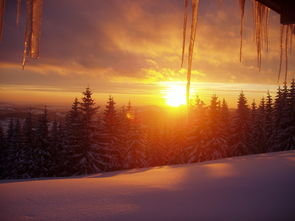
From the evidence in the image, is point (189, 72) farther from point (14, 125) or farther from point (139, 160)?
point (14, 125)

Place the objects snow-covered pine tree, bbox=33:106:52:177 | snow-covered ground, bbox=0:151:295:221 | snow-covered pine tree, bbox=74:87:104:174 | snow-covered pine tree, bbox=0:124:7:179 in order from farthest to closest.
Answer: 1. snow-covered pine tree, bbox=0:124:7:179
2. snow-covered pine tree, bbox=33:106:52:177
3. snow-covered pine tree, bbox=74:87:104:174
4. snow-covered ground, bbox=0:151:295:221

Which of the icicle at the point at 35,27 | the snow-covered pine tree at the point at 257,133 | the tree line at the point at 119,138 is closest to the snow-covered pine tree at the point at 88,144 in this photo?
the tree line at the point at 119,138

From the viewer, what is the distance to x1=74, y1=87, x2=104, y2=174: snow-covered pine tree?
19.8 m

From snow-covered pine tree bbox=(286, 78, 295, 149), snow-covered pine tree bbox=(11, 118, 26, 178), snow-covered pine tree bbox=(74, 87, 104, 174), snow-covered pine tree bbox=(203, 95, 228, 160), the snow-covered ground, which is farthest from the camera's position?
snow-covered pine tree bbox=(11, 118, 26, 178)

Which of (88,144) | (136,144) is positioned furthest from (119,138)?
(88,144)

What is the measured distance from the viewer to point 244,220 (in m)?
1.99

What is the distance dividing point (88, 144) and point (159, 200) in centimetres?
1945

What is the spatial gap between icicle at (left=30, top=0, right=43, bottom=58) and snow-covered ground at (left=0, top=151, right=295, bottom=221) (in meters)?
1.74

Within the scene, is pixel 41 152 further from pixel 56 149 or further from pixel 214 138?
pixel 214 138

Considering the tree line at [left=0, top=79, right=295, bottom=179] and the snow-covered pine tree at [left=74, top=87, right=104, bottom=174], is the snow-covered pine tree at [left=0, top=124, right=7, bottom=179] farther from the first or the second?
the snow-covered pine tree at [left=74, top=87, right=104, bottom=174]

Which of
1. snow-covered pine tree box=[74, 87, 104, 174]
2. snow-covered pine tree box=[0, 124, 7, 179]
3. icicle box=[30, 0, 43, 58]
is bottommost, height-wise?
snow-covered pine tree box=[0, 124, 7, 179]

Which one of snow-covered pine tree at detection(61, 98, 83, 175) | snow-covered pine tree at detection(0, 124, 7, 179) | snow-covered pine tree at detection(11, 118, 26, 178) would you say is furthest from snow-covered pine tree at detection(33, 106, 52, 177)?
snow-covered pine tree at detection(0, 124, 7, 179)

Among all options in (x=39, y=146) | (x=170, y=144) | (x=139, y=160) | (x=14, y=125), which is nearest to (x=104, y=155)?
(x=139, y=160)

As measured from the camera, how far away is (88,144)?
2045cm
